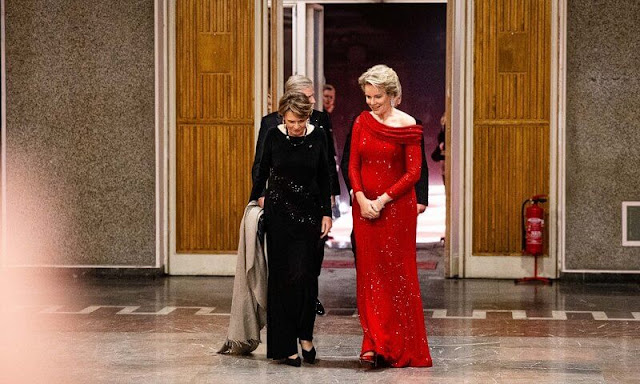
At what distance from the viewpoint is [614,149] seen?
8953 mm

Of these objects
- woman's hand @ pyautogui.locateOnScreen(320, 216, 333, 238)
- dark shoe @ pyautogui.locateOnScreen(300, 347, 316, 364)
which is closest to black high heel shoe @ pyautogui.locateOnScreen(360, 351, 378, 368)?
Answer: dark shoe @ pyautogui.locateOnScreen(300, 347, 316, 364)

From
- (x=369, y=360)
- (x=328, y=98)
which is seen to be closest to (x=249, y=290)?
(x=369, y=360)

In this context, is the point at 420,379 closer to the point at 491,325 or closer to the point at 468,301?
the point at 491,325

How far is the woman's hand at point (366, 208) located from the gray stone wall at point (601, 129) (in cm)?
368

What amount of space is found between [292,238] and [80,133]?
3.97m

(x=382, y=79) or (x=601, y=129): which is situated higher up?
(x=382, y=79)

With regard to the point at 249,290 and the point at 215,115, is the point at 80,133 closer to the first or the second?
the point at 215,115

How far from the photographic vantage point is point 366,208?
18.8 ft

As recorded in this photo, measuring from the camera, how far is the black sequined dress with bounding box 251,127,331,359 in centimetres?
586

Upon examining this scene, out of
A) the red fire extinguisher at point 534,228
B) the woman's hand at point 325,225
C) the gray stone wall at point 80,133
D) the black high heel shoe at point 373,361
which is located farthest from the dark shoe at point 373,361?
the gray stone wall at point 80,133

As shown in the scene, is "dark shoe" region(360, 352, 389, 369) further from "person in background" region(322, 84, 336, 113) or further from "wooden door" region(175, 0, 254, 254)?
"person in background" region(322, 84, 336, 113)

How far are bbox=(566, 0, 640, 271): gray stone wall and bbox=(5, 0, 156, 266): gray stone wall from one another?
3226 mm

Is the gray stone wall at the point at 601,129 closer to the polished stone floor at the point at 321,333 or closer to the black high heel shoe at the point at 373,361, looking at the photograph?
the polished stone floor at the point at 321,333

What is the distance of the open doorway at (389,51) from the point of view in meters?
16.5
